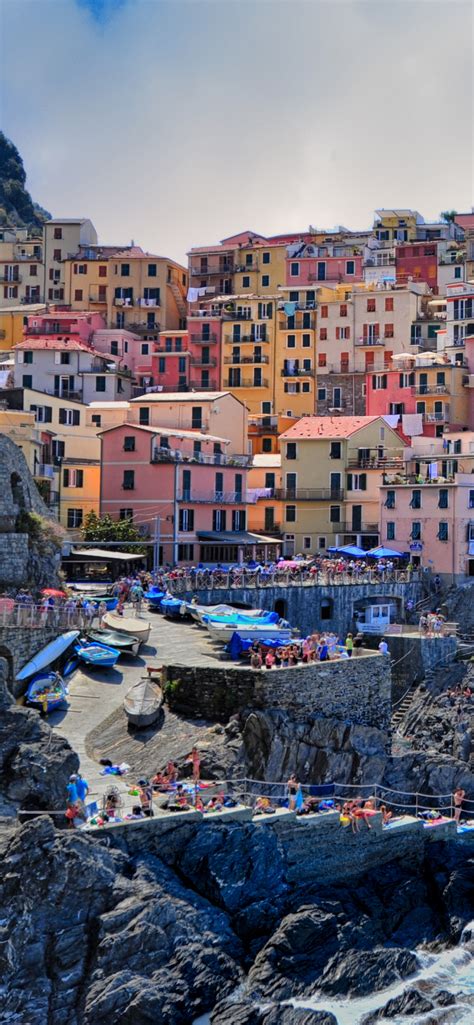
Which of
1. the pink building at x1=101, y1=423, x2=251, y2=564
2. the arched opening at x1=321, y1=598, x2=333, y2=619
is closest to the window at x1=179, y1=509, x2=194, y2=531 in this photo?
the pink building at x1=101, y1=423, x2=251, y2=564

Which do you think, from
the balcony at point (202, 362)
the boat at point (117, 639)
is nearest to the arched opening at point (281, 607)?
the boat at point (117, 639)

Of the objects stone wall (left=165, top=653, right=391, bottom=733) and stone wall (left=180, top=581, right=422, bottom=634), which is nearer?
stone wall (left=165, top=653, right=391, bottom=733)

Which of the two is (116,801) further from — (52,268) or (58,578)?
(52,268)

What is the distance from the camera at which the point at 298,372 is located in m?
87.7

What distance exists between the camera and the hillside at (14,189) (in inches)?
5492

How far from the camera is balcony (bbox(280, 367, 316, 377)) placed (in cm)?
8750

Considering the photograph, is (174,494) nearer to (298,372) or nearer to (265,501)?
(265,501)

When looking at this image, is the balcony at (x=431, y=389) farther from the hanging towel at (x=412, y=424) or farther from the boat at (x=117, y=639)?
the boat at (x=117, y=639)

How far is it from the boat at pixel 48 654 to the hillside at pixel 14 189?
103 metres

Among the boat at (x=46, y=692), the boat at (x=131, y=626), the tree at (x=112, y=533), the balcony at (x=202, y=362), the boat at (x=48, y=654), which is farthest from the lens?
the balcony at (x=202, y=362)

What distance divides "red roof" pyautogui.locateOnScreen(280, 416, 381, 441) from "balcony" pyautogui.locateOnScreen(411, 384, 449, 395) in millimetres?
5794

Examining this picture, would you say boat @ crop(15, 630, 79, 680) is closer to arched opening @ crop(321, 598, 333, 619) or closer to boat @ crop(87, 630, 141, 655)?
boat @ crop(87, 630, 141, 655)

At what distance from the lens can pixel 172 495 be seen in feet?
210

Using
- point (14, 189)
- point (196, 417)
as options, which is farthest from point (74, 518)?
point (14, 189)
